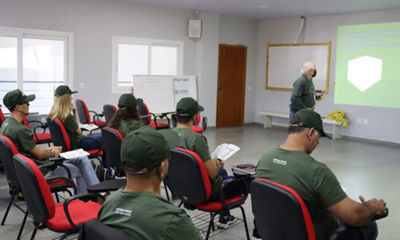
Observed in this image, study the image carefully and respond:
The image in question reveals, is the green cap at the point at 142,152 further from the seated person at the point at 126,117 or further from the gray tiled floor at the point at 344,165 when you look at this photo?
the seated person at the point at 126,117

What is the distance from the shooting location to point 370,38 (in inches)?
358

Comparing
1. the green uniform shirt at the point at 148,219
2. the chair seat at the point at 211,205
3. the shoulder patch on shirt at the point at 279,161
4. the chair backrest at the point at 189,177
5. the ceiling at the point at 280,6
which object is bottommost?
the chair seat at the point at 211,205

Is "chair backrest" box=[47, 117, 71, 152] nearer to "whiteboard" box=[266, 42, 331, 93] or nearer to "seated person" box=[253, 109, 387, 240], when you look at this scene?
"seated person" box=[253, 109, 387, 240]

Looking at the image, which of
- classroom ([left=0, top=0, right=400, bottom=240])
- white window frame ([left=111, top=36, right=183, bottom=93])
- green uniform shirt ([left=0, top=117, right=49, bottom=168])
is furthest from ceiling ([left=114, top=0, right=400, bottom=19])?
green uniform shirt ([left=0, top=117, right=49, bottom=168])

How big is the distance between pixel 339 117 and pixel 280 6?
294 centimetres

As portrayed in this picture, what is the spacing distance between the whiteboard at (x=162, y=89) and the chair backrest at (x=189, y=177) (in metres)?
5.53

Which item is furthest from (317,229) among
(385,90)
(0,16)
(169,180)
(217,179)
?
(385,90)

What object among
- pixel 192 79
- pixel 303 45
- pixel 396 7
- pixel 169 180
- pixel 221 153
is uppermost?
pixel 396 7

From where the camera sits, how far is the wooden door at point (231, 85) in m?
10.8

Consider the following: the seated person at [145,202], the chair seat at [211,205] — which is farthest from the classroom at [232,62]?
the seated person at [145,202]

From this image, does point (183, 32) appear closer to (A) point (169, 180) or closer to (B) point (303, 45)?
(B) point (303, 45)

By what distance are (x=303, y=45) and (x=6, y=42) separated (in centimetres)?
695

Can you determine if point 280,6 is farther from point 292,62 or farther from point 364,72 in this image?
point 364,72

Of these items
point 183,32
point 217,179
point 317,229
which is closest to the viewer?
point 317,229
